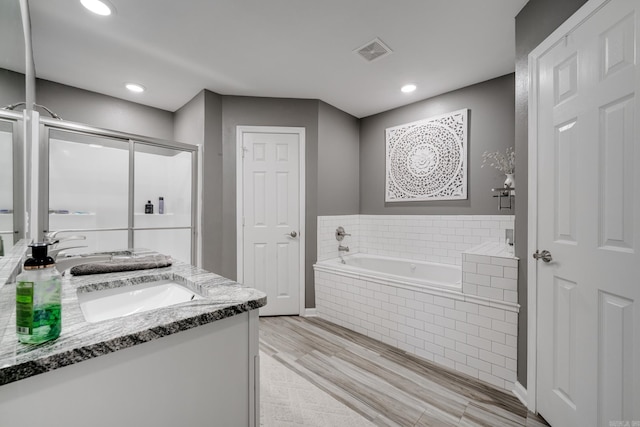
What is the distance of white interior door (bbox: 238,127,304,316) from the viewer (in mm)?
3053

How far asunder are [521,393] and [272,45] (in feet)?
9.87

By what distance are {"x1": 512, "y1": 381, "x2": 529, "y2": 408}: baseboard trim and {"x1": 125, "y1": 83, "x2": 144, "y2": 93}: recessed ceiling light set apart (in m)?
4.11

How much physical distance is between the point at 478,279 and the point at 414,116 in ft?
6.90

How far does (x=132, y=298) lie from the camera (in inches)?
45.3

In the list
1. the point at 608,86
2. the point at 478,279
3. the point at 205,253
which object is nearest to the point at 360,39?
the point at 608,86

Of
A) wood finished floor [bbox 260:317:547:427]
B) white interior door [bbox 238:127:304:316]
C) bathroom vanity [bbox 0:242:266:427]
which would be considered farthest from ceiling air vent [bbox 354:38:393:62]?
wood finished floor [bbox 260:317:547:427]

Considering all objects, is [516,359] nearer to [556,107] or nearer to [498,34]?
[556,107]

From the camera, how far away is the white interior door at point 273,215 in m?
3.05

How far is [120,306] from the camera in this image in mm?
1117

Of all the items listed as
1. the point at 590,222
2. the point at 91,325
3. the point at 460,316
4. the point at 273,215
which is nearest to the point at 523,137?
the point at 590,222

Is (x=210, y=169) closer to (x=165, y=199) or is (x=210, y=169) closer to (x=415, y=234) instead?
(x=165, y=199)

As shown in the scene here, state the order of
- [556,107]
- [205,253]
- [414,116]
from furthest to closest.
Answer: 1. [414,116]
2. [205,253]
3. [556,107]

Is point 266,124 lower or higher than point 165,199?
higher

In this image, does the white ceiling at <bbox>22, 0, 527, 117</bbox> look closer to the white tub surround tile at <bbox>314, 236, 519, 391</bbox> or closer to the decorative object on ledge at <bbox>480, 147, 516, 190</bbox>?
the decorative object on ledge at <bbox>480, 147, 516, 190</bbox>
